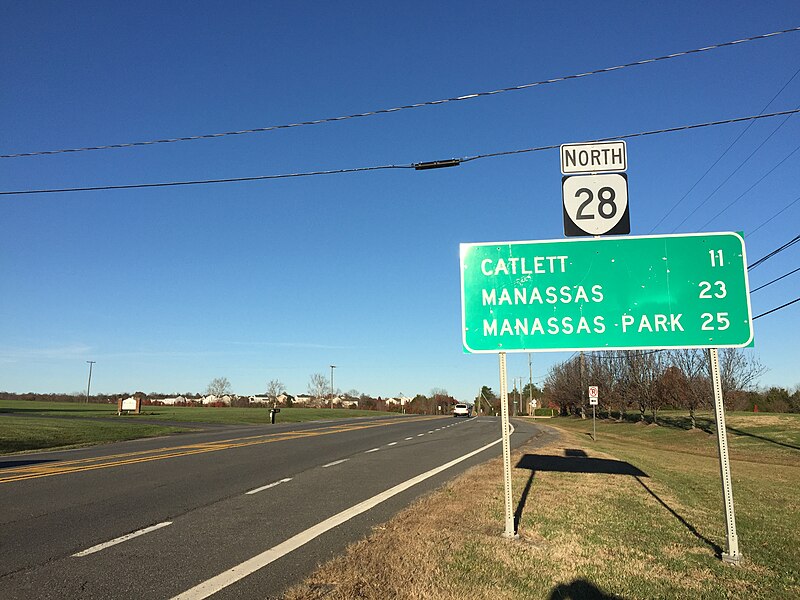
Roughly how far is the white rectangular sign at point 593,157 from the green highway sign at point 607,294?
93cm

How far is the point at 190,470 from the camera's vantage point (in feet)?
42.3

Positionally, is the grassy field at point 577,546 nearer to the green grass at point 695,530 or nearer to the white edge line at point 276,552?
the green grass at point 695,530

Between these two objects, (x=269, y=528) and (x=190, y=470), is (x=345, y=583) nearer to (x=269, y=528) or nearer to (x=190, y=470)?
(x=269, y=528)

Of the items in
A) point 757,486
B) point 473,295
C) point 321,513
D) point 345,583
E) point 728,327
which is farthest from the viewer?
point 757,486

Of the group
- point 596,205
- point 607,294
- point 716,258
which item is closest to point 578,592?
point 607,294

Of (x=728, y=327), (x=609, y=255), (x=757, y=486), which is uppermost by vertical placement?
(x=609, y=255)

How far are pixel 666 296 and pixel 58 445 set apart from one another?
2174cm

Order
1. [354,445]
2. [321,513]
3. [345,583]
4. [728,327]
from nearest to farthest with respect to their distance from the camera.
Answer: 1. [345,583]
2. [728,327]
3. [321,513]
4. [354,445]

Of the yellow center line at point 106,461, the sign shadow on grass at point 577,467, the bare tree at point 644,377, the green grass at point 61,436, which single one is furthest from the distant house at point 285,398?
the sign shadow on grass at point 577,467

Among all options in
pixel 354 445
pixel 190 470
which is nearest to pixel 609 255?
pixel 190 470

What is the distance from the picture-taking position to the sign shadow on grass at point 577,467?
351 inches

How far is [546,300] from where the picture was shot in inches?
287

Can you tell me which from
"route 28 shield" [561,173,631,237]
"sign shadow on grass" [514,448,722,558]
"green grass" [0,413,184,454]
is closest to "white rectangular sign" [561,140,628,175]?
"route 28 shield" [561,173,631,237]

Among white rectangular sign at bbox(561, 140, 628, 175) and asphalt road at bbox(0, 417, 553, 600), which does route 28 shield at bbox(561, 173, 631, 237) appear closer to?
white rectangular sign at bbox(561, 140, 628, 175)
